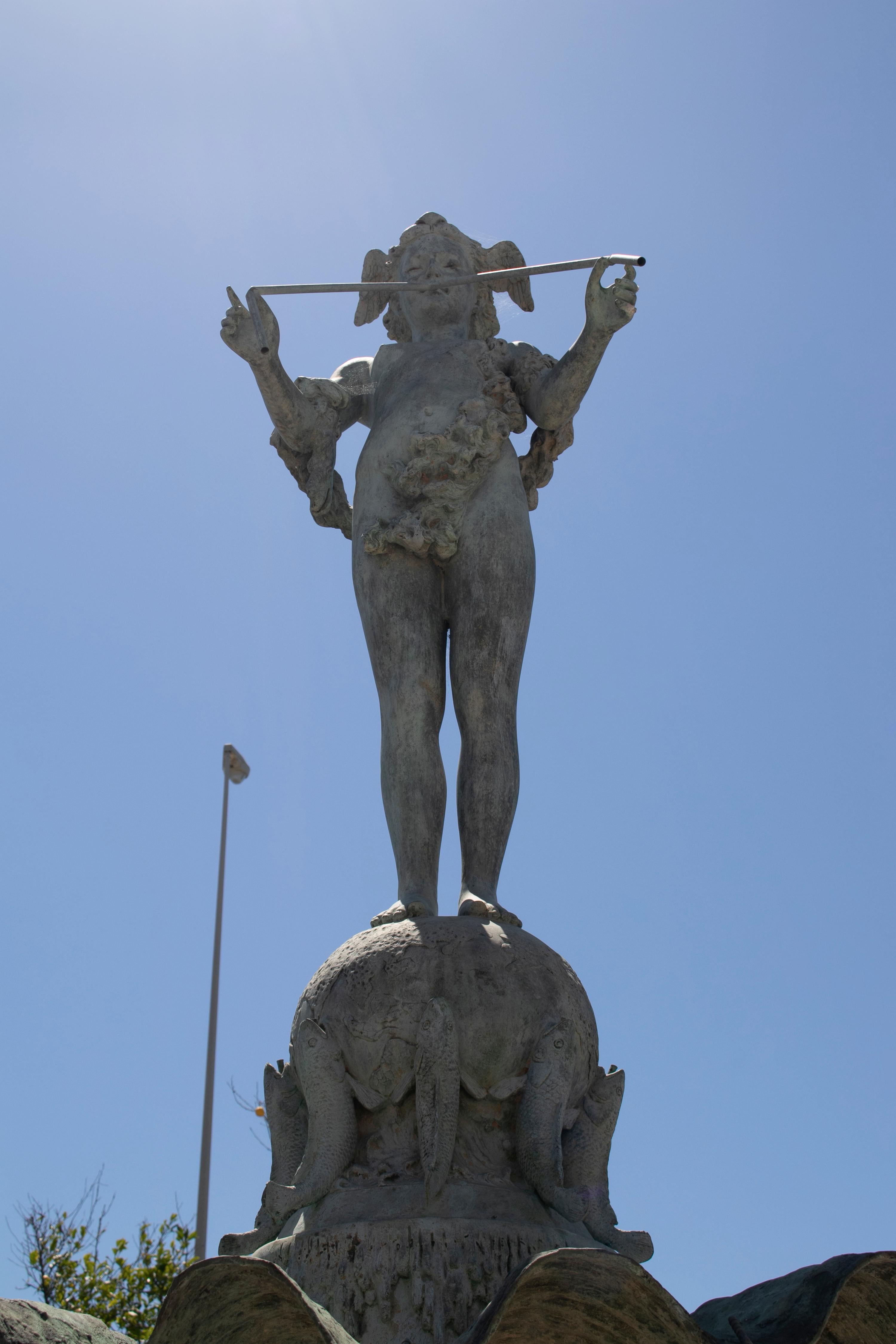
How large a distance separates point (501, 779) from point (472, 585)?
32.7 inches

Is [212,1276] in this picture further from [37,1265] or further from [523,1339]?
[37,1265]

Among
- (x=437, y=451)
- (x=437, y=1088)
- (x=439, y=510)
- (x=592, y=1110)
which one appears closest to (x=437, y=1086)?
(x=437, y=1088)

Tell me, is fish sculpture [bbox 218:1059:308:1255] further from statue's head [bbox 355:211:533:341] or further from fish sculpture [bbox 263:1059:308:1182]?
statue's head [bbox 355:211:533:341]

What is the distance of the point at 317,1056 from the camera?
4.59m

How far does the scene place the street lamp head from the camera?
2070cm

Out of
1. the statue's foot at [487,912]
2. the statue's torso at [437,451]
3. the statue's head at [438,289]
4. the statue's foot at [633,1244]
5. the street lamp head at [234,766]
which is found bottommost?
the statue's foot at [633,1244]

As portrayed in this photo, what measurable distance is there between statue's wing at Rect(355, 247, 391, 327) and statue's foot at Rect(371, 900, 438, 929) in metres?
2.97

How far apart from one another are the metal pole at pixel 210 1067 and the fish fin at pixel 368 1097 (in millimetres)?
11549

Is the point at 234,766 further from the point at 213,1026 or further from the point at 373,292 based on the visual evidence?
the point at 373,292

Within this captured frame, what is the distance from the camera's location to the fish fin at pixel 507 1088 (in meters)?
4.50

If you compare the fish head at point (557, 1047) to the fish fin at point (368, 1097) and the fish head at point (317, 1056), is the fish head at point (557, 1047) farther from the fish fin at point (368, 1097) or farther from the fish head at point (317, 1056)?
the fish head at point (317, 1056)

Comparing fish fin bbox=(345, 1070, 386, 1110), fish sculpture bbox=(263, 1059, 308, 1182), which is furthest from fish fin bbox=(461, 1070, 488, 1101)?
fish sculpture bbox=(263, 1059, 308, 1182)

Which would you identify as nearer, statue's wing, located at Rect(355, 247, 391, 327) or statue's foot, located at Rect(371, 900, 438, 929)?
statue's foot, located at Rect(371, 900, 438, 929)

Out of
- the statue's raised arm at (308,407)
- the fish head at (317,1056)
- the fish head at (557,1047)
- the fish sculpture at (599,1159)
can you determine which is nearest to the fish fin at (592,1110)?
the fish sculpture at (599,1159)
